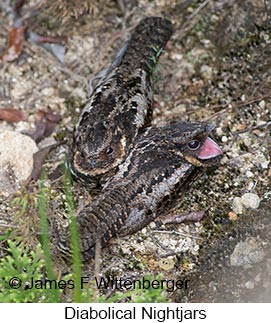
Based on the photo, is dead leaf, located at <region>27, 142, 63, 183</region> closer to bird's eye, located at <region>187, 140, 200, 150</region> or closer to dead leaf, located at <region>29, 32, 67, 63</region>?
dead leaf, located at <region>29, 32, 67, 63</region>

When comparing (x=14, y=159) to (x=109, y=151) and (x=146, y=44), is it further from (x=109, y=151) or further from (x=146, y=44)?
(x=146, y=44)

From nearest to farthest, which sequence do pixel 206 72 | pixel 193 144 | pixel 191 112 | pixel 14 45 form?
pixel 193 144
pixel 191 112
pixel 206 72
pixel 14 45

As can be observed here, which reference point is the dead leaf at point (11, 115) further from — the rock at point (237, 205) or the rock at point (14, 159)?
the rock at point (237, 205)

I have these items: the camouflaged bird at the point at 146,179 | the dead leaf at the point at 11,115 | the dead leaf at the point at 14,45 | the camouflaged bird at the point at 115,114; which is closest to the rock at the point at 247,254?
the camouflaged bird at the point at 146,179

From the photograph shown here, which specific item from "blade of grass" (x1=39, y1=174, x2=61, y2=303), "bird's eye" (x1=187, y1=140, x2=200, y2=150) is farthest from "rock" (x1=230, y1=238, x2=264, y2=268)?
"blade of grass" (x1=39, y1=174, x2=61, y2=303)

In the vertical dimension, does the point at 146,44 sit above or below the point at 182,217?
above

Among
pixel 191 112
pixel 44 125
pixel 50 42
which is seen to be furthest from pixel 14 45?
pixel 191 112
